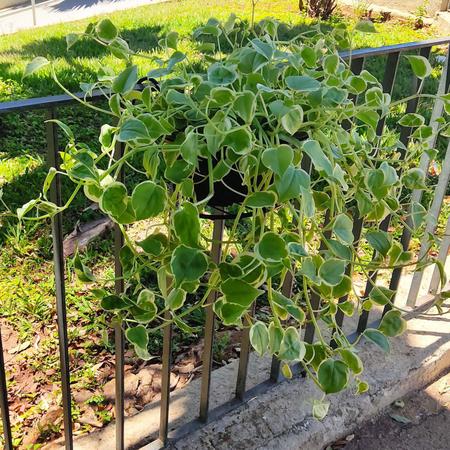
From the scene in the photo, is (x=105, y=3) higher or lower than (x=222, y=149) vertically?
lower

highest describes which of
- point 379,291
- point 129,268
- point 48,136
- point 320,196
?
point 48,136

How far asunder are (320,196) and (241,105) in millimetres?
483

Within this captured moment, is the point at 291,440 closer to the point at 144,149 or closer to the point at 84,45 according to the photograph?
the point at 144,149

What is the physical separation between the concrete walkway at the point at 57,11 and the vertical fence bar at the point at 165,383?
8.16 meters

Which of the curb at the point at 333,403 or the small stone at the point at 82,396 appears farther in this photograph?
the small stone at the point at 82,396

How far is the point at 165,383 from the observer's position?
6.09 ft

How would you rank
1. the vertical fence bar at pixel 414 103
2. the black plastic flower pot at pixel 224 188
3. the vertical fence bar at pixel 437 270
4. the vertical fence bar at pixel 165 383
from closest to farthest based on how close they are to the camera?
the black plastic flower pot at pixel 224 188, the vertical fence bar at pixel 165 383, the vertical fence bar at pixel 414 103, the vertical fence bar at pixel 437 270

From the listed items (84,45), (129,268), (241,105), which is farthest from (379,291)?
(84,45)

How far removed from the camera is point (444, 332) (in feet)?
8.55

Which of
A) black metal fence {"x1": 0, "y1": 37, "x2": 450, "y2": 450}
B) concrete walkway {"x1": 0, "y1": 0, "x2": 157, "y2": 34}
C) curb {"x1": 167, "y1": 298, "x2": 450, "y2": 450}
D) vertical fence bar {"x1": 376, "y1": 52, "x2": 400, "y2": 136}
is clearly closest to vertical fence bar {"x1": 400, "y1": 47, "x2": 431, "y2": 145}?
black metal fence {"x1": 0, "y1": 37, "x2": 450, "y2": 450}

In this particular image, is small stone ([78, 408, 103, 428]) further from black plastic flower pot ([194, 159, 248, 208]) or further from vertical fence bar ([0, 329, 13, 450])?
black plastic flower pot ([194, 159, 248, 208])

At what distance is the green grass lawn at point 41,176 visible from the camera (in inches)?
104

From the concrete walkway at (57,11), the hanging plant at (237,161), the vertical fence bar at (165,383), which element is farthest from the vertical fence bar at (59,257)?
the concrete walkway at (57,11)

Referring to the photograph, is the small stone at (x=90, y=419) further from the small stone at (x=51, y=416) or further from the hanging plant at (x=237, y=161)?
the hanging plant at (x=237, y=161)
